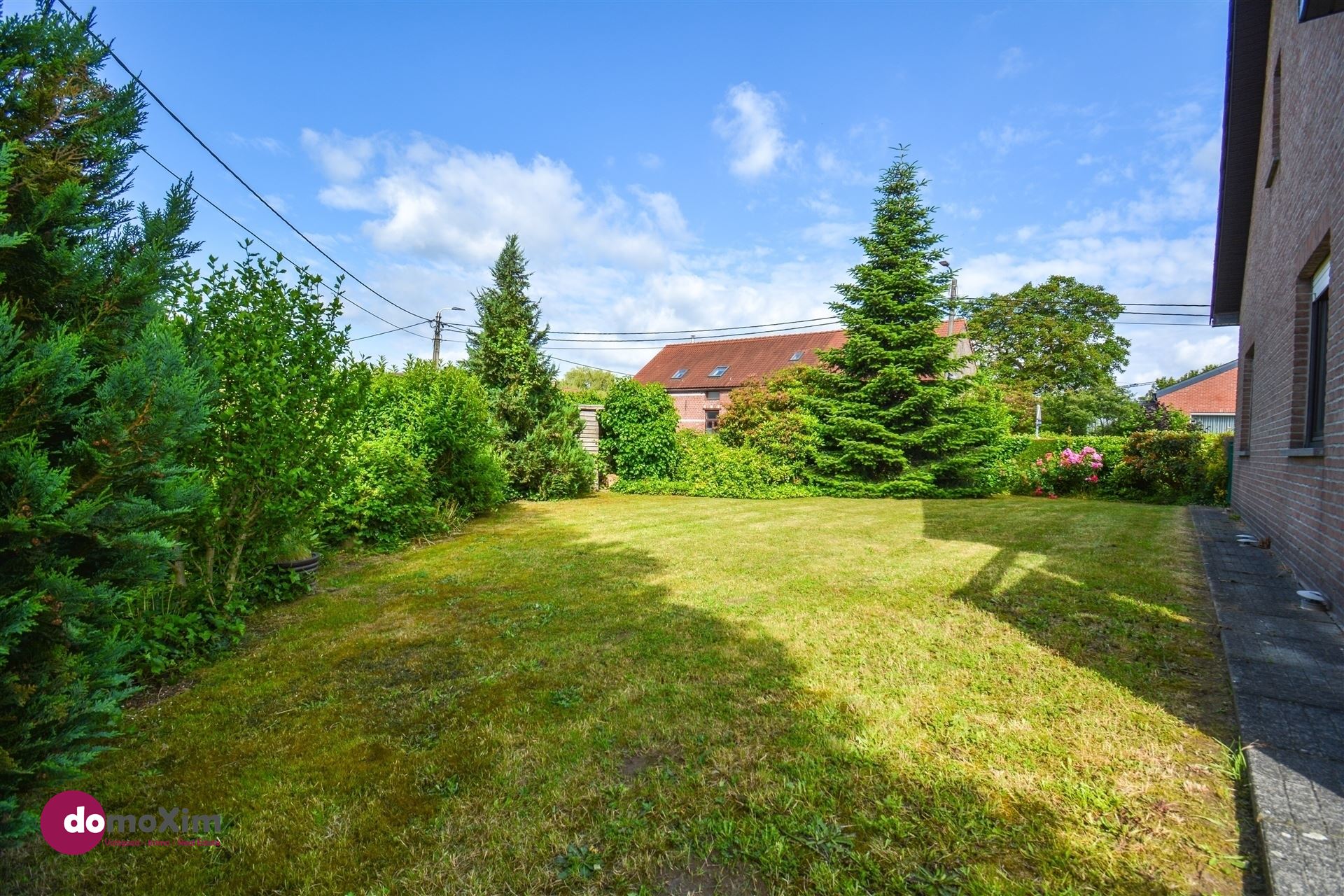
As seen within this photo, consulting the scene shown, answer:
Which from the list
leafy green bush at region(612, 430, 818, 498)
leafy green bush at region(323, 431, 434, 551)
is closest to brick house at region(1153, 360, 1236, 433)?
leafy green bush at region(612, 430, 818, 498)

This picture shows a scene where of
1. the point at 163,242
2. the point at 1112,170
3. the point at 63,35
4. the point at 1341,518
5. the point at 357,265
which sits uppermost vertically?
the point at 1112,170

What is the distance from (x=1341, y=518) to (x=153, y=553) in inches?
220

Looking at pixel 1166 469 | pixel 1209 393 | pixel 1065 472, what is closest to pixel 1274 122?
pixel 1166 469

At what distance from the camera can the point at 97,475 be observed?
1567 millimetres

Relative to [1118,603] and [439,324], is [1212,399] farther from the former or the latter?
[439,324]

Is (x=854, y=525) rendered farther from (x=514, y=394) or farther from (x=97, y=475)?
(x=97, y=475)

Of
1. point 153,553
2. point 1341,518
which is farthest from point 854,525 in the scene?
point 153,553

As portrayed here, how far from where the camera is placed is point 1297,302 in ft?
16.2

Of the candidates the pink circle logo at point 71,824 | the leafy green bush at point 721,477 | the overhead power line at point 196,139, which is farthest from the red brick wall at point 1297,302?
the leafy green bush at point 721,477

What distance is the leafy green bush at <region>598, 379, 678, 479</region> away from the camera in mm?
14273

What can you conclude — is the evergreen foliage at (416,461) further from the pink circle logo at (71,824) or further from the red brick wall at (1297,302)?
the red brick wall at (1297,302)

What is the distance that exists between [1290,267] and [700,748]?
22.1 feet

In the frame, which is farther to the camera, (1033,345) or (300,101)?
(1033,345)

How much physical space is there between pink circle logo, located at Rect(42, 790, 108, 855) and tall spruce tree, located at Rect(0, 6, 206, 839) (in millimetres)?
57
